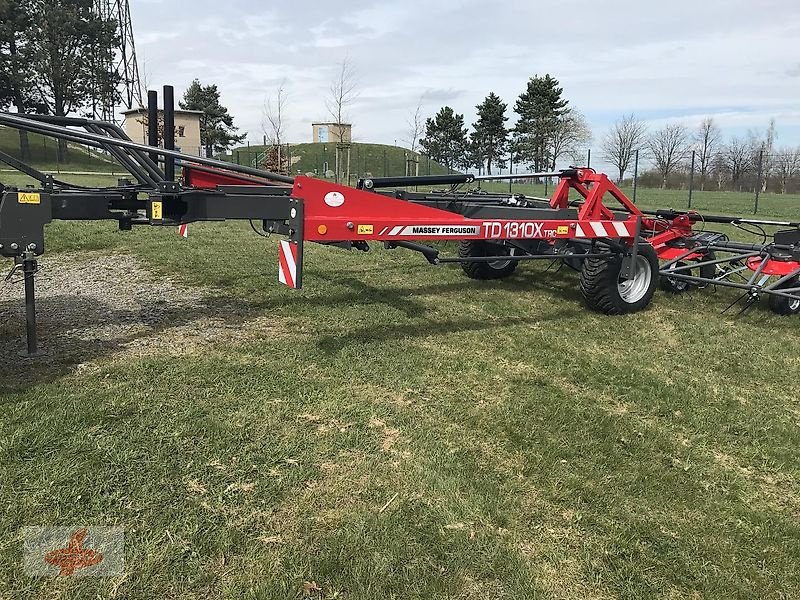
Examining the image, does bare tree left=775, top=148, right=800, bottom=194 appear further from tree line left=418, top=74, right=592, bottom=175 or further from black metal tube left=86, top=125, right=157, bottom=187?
black metal tube left=86, top=125, right=157, bottom=187

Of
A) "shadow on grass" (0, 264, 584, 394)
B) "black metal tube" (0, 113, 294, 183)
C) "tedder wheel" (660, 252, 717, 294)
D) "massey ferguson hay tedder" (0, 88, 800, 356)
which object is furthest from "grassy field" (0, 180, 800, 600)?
"black metal tube" (0, 113, 294, 183)

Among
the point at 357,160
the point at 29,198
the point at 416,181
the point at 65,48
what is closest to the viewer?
the point at 29,198

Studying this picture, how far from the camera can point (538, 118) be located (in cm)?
4544

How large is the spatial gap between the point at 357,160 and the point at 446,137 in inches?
312

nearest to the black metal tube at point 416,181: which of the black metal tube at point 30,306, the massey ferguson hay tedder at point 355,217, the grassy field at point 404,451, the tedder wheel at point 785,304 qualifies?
the massey ferguson hay tedder at point 355,217

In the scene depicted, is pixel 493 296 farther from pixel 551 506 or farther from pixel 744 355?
pixel 551 506

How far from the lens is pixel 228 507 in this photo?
2.83 metres

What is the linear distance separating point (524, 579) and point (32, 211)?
11.5 feet

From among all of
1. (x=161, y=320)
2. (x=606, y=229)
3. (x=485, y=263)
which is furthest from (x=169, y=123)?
(x=485, y=263)

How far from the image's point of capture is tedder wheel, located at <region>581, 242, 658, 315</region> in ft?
20.4

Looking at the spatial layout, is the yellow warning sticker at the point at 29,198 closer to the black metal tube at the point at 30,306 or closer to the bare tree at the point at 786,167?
the black metal tube at the point at 30,306

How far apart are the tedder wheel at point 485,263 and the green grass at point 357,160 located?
1322 inches

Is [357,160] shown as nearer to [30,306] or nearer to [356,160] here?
[356,160]

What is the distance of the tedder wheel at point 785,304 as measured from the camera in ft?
21.1
